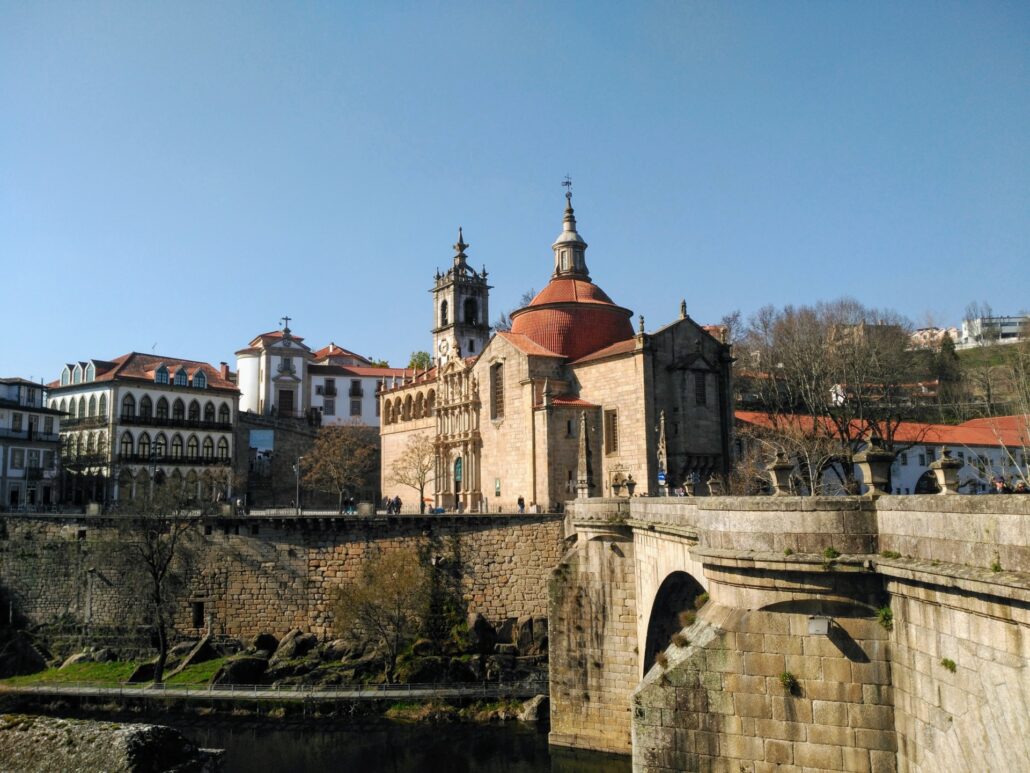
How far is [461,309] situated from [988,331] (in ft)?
192

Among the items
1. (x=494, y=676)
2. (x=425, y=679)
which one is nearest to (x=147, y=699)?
(x=425, y=679)

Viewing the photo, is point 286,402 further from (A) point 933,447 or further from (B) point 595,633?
(B) point 595,633

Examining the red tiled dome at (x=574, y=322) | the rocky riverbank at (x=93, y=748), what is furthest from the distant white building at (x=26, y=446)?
the rocky riverbank at (x=93, y=748)

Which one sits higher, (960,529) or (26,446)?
(26,446)

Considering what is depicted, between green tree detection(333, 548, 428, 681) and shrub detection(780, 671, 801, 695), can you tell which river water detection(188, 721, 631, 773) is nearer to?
green tree detection(333, 548, 428, 681)

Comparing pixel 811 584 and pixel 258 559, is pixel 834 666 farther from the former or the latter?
pixel 258 559

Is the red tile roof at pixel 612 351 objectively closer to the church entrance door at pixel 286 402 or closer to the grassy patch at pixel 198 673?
the grassy patch at pixel 198 673

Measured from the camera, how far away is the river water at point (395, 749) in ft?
91.9

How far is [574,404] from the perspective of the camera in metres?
45.3

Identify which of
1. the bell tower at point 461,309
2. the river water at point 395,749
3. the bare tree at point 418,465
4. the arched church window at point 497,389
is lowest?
the river water at point 395,749

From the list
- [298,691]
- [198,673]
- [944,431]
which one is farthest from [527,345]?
[944,431]

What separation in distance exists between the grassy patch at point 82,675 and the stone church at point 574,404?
2046cm

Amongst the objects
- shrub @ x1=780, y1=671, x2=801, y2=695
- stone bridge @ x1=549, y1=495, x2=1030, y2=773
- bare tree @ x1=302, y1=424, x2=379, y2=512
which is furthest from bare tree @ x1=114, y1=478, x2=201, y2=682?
shrub @ x1=780, y1=671, x2=801, y2=695

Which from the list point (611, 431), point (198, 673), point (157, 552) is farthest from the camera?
point (611, 431)
